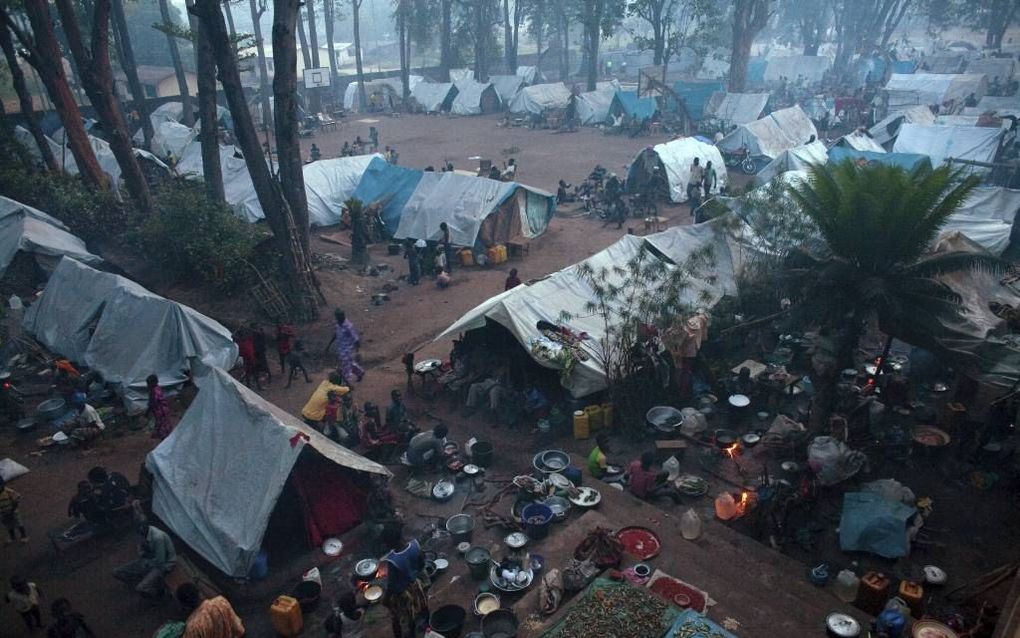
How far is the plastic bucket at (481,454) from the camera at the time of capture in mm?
10844

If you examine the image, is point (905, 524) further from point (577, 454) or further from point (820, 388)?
point (577, 454)

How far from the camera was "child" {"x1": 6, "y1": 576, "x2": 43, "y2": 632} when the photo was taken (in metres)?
7.91

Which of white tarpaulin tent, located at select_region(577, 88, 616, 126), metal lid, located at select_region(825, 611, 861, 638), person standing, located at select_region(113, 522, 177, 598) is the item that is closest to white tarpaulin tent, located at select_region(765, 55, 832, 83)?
white tarpaulin tent, located at select_region(577, 88, 616, 126)

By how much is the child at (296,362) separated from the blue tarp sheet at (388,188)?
8109 millimetres

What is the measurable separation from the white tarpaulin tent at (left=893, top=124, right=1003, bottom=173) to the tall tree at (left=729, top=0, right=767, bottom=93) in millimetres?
17175

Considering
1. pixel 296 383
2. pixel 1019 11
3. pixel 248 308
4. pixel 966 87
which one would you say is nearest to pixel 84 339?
pixel 248 308

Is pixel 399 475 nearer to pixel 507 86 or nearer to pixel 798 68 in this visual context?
pixel 507 86

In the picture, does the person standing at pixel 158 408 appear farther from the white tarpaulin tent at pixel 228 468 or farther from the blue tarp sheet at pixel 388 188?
the blue tarp sheet at pixel 388 188

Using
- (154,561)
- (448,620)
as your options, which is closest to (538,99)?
(154,561)

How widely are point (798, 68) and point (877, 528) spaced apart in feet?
180

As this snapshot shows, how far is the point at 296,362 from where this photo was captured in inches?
537

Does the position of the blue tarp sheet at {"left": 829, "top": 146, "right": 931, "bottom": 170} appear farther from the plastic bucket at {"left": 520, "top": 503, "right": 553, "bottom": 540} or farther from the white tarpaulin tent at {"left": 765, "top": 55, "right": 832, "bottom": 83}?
the white tarpaulin tent at {"left": 765, "top": 55, "right": 832, "bottom": 83}

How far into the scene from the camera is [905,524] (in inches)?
331

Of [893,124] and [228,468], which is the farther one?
[893,124]
